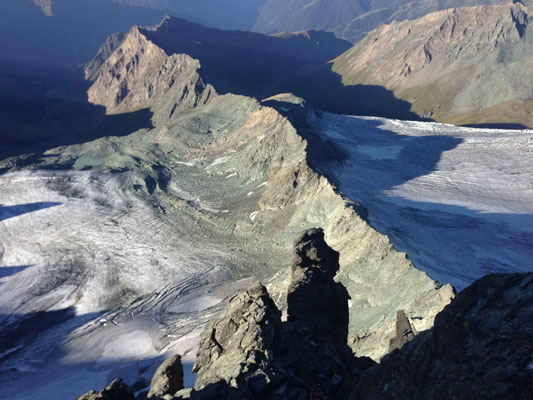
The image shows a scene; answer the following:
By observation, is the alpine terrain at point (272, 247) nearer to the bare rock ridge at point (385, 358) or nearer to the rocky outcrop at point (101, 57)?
the bare rock ridge at point (385, 358)

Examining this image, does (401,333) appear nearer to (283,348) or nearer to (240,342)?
(283,348)

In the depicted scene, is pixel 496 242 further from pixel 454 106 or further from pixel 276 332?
pixel 454 106

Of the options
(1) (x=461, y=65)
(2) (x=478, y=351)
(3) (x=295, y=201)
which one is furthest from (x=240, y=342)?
(1) (x=461, y=65)

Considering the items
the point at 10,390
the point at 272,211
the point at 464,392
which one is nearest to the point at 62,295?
the point at 10,390

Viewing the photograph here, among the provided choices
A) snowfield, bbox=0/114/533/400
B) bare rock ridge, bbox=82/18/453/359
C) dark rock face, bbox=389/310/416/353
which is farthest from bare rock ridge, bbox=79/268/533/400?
snowfield, bbox=0/114/533/400

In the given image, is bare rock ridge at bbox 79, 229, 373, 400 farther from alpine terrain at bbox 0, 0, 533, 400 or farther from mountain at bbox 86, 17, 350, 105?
mountain at bbox 86, 17, 350, 105

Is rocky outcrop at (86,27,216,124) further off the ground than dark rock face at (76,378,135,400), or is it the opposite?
rocky outcrop at (86,27,216,124)
